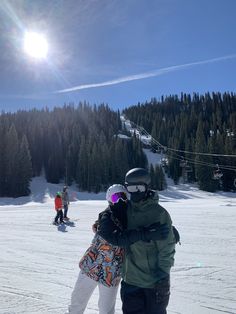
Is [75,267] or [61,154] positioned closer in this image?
[75,267]

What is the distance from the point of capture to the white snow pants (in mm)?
3875

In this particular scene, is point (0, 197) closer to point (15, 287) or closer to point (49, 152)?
point (49, 152)

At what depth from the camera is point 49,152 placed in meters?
93.8

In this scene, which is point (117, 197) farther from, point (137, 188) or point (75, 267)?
point (75, 267)

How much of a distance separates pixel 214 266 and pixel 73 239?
19.7 ft

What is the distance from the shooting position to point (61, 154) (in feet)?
301

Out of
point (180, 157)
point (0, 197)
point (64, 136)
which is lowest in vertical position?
point (0, 197)

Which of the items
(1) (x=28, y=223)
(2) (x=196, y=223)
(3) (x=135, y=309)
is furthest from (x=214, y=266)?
(1) (x=28, y=223)

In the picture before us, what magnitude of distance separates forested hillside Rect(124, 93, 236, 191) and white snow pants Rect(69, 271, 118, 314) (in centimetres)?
3798

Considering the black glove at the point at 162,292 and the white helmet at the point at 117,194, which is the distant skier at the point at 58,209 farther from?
the black glove at the point at 162,292

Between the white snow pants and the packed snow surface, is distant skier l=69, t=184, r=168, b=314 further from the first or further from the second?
the packed snow surface

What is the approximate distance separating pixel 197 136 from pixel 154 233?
254 ft

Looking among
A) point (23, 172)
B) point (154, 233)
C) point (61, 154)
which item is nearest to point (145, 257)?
point (154, 233)

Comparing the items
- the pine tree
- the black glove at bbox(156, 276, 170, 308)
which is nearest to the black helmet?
the black glove at bbox(156, 276, 170, 308)
